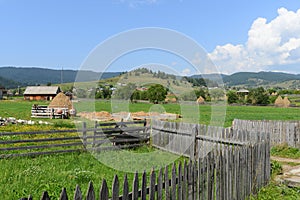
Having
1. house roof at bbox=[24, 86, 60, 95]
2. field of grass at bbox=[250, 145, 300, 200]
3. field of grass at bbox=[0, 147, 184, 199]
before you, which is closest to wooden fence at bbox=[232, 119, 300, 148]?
field of grass at bbox=[250, 145, 300, 200]

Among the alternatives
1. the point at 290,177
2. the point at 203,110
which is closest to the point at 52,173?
the point at 290,177

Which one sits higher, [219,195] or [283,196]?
[219,195]

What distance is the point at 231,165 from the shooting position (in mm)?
5738

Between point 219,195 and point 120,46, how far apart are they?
18.0 feet

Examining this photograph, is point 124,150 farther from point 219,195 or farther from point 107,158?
point 219,195

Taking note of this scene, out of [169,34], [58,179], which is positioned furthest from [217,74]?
[58,179]

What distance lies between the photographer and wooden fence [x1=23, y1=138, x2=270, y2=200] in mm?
3596

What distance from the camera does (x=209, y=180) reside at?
509cm

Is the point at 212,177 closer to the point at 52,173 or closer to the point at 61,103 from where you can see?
the point at 52,173

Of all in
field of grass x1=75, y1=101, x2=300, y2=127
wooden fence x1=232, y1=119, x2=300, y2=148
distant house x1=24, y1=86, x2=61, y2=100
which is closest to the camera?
wooden fence x1=232, y1=119, x2=300, y2=148

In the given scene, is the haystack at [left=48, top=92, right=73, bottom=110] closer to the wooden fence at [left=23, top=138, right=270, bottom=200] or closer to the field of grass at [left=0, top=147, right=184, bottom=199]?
the field of grass at [left=0, top=147, right=184, bottom=199]

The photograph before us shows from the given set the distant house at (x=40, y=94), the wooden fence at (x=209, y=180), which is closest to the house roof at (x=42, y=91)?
the distant house at (x=40, y=94)

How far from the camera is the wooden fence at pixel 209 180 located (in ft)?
11.8

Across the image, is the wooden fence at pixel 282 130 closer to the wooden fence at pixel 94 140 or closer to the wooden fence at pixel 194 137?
the wooden fence at pixel 194 137
